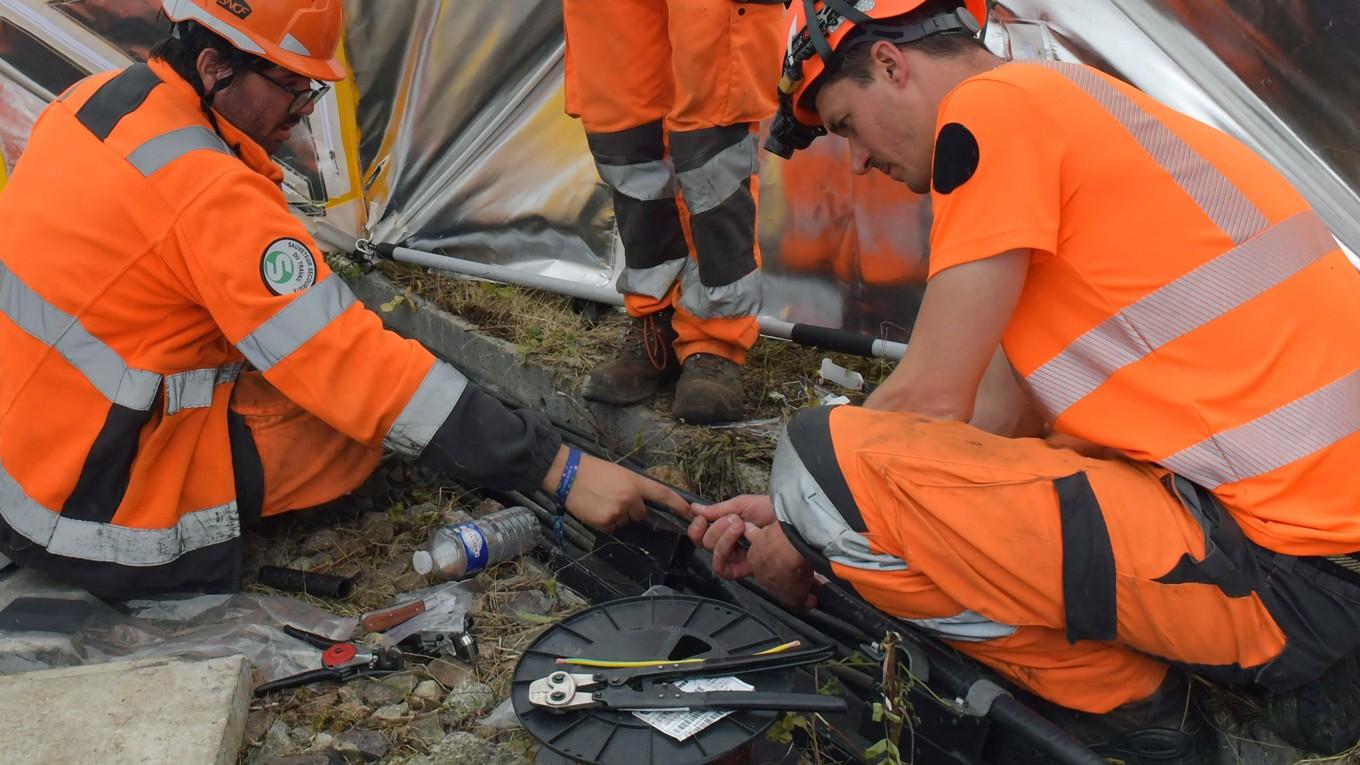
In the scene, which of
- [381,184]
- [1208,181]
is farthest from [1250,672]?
[381,184]

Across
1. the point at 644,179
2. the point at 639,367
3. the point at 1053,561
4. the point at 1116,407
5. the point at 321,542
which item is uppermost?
the point at 1116,407

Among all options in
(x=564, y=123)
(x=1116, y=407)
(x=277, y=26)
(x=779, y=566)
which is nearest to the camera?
(x=1116, y=407)

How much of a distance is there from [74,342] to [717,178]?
1.71 metres

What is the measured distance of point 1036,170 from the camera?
1.88 m

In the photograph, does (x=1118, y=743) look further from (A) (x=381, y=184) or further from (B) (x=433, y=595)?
(A) (x=381, y=184)

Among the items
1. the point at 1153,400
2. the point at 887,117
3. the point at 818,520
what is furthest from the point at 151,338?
the point at 1153,400

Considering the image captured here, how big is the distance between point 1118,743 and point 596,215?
2.99 metres

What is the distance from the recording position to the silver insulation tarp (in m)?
2.88

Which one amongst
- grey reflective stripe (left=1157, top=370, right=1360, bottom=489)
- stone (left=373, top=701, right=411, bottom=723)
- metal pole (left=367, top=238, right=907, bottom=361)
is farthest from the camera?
metal pole (left=367, top=238, right=907, bottom=361)

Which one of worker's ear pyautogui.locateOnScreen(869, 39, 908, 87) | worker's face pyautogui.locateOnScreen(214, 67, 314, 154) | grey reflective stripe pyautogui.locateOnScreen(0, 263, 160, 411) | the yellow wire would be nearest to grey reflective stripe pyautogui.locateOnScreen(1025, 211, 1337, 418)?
worker's ear pyautogui.locateOnScreen(869, 39, 908, 87)

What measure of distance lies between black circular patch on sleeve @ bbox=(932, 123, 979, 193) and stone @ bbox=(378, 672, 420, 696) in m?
1.68

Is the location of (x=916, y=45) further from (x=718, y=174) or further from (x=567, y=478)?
(x=567, y=478)

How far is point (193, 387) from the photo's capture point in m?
2.77

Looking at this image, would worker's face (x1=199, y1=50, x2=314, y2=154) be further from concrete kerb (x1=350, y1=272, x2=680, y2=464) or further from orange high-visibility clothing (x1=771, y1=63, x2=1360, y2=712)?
orange high-visibility clothing (x1=771, y1=63, x2=1360, y2=712)
